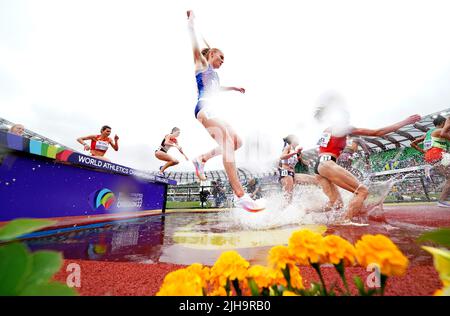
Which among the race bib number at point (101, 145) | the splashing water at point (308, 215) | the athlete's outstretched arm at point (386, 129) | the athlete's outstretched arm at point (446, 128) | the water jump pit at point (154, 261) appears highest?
the athlete's outstretched arm at point (446, 128)

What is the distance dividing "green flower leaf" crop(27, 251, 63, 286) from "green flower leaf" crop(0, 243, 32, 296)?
0.02 meters

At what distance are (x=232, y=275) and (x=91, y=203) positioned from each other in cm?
400

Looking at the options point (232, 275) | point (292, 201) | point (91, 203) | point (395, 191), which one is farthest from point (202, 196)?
point (395, 191)

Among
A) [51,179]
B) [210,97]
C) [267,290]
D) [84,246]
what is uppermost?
[210,97]

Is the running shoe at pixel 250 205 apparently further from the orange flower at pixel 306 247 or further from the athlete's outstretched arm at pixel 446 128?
the athlete's outstretched arm at pixel 446 128

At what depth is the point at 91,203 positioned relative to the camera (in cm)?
390

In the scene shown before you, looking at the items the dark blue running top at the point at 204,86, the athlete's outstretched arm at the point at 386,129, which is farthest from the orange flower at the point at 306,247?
the athlete's outstretched arm at the point at 386,129

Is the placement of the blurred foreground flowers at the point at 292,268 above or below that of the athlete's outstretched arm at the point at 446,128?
below

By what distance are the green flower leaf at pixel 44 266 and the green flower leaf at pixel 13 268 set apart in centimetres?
2

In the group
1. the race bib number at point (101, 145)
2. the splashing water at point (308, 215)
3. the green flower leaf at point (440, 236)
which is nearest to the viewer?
the green flower leaf at point (440, 236)

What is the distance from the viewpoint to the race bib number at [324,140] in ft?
11.1

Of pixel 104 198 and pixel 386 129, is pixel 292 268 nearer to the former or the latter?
pixel 386 129

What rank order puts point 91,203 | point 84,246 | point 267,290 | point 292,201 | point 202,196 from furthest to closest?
1. point 202,196
2. point 292,201
3. point 91,203
4. point 84,246
5. point 267,290
